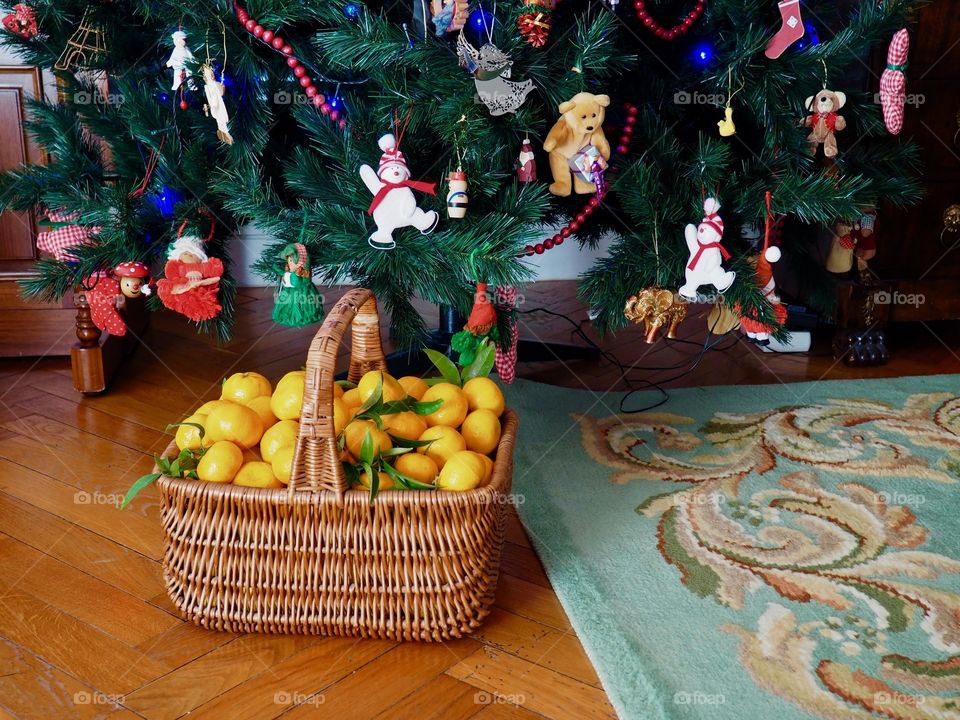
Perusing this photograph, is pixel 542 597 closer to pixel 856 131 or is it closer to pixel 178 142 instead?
pixel 178 142

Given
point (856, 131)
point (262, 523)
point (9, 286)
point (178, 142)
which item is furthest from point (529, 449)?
point (9, 286)

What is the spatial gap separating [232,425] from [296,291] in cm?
29

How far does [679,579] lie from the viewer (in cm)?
93

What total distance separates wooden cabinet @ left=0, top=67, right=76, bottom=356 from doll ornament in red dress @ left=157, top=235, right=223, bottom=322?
1.70 feet

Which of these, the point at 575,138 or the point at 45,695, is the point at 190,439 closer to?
the point at 45,695

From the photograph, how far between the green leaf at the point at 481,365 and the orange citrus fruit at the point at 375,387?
0.10 metres

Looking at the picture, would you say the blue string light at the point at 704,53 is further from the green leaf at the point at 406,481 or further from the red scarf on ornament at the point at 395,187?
the green leaf at the point at 406,481

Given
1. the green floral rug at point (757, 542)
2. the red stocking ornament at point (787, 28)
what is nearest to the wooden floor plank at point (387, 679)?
the green floral rug at point (757, 542)

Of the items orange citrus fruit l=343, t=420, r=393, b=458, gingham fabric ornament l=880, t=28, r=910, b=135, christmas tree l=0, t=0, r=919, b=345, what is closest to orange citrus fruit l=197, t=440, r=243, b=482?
orange citrus fruit l=343, t=420, r=393, b=458

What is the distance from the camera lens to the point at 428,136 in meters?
1.14

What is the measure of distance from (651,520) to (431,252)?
0.41 m

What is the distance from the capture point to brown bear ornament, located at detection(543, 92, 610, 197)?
108 centimetres

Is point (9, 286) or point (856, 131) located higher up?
point (856, 131)

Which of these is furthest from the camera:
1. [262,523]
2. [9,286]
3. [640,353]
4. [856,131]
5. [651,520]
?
[640,353]
